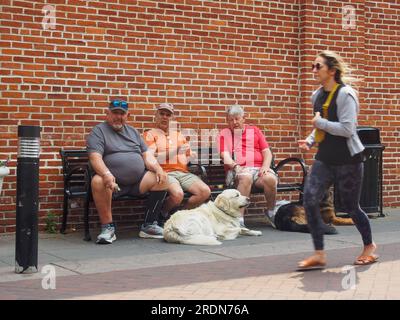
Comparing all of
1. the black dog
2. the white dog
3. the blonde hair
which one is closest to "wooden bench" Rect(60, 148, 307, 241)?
the black dog

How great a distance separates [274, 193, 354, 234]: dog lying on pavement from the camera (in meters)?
8.52

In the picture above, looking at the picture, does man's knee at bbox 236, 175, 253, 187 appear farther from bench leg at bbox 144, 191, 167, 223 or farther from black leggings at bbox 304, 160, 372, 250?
black leggings at bbox 304, 160, 372, 250

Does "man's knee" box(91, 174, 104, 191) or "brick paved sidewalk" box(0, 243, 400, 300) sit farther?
"man's knee" box(91, 174, 104, 191)

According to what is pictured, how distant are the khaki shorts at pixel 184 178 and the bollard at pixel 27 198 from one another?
2.53 metres

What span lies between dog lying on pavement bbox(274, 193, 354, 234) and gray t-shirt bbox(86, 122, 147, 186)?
189cm

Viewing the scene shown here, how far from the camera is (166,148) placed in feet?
27.8

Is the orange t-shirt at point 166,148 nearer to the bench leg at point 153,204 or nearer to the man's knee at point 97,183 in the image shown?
the bench leg at point 153,204

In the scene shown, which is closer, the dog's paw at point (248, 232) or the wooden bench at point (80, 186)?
the wooden bench at point (80, 186)

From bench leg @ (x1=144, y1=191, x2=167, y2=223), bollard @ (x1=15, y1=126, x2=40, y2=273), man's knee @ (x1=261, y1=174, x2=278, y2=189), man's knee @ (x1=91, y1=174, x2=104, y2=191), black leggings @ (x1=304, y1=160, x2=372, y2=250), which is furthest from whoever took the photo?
man's knee @ (x1=261, y1=174, x2=278, y2=189)

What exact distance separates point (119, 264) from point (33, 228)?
0.91 meters

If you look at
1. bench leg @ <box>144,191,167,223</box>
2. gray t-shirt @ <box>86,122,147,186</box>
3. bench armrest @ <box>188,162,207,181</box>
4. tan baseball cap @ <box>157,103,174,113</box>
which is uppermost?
tan baseball cap @ <box>157,103,174,113</box>

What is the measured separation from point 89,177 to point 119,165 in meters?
0.36

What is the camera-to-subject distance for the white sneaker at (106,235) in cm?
761

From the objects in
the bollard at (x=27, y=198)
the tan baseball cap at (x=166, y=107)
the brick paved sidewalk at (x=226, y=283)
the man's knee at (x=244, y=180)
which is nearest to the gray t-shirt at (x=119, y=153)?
the tan baseball cap at (x=166, y=107)
